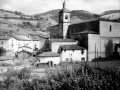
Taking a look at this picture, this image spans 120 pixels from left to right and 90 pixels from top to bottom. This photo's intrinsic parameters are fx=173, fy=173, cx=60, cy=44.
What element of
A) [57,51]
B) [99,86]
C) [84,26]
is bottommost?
[99,86]

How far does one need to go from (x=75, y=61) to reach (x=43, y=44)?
15.8 m

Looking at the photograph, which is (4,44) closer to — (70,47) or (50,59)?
(50,59)

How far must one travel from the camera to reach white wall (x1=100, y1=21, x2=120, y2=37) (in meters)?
35.5

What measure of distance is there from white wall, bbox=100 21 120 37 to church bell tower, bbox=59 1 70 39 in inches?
369

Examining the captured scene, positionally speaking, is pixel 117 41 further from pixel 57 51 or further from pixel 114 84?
pixel 114 84

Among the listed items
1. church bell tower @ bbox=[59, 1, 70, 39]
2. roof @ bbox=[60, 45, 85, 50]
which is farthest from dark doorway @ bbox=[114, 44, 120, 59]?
church bell tower @ bbox=[59, 1, 70, 39]

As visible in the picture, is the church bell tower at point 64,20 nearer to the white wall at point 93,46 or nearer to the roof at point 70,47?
the roof at point 70,47

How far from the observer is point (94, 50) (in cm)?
3519

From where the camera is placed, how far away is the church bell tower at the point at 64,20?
133 feet

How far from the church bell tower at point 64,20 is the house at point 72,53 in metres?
8.96

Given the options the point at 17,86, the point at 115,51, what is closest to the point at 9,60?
the point at 17,86

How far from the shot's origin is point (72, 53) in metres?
33.8

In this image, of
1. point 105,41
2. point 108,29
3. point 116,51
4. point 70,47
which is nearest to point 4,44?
point 70,47

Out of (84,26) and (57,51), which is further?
(84,26)
